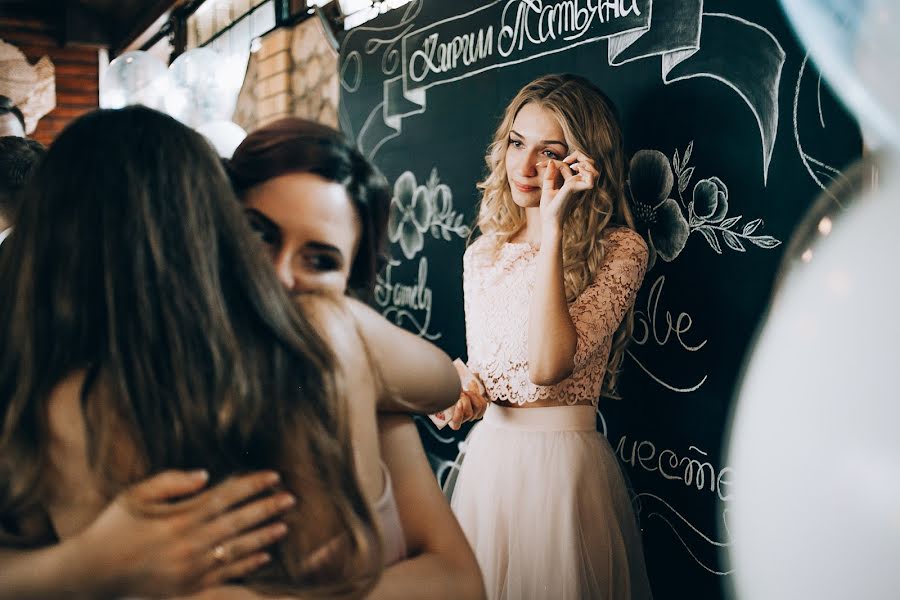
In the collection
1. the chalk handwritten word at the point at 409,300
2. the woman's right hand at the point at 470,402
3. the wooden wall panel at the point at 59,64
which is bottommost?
the woman's right hand at the point at 470,402

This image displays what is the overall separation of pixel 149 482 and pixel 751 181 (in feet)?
5.12

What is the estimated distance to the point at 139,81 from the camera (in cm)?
394

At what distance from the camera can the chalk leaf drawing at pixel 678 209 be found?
1907mm

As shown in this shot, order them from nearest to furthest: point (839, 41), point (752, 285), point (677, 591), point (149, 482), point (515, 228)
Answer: point (149, 482)
point (839, 41)
point (752, 285)
point (677, 591)
point (515, 228)

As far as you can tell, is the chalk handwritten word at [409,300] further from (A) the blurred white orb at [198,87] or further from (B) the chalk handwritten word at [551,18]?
(A) the blurred white orb at [198,87]

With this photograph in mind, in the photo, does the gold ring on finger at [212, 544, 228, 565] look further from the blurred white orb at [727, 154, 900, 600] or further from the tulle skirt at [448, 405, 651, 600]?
the tulle skirt at [448, 405, 651, 600]

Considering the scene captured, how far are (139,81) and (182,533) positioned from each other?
364 cm

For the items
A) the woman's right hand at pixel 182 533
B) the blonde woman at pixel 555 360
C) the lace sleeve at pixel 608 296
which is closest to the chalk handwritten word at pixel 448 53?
the blonde woman at pixel 555 360

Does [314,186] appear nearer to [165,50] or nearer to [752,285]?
[752,285]

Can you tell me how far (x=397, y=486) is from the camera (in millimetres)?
1021

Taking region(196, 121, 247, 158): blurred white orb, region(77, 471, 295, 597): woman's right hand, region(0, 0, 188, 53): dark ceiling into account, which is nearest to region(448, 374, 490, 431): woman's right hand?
region(77, 471, 295, 597): woman's right hand

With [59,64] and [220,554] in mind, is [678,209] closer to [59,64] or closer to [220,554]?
[220,554]

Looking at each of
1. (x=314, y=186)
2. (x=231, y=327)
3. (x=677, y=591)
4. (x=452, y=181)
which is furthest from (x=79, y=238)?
(x=452, y=181)

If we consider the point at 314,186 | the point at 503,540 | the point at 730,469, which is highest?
the point at 314,186
